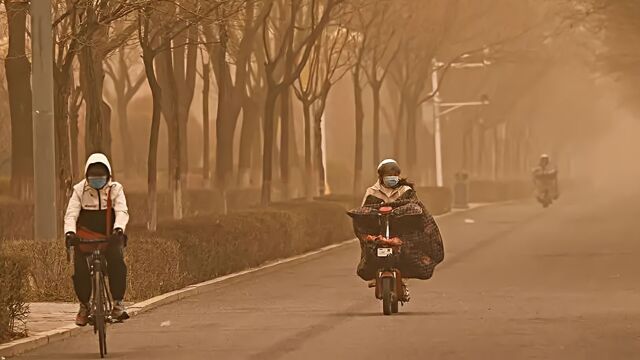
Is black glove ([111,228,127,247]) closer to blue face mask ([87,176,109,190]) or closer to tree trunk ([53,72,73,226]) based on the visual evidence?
blue face mask ([87,176,109,190])

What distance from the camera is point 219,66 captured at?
38812 mm

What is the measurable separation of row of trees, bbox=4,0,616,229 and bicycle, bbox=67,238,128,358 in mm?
7163

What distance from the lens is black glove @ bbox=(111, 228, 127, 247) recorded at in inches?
640

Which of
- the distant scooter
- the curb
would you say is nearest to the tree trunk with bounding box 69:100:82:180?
the curb

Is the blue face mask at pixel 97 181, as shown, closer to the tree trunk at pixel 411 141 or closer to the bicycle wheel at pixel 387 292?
the bicycle wheel at pixel 387 292

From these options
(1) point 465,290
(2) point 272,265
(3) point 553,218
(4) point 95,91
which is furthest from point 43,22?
(3) point 553,218

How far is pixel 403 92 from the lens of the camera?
6456cm

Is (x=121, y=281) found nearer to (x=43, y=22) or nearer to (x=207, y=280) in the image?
(x=43, y=22)

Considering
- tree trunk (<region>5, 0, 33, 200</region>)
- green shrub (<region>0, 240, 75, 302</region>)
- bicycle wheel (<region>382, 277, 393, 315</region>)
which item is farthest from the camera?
tree trunk (<region>5, 0, 33, 200</region>)

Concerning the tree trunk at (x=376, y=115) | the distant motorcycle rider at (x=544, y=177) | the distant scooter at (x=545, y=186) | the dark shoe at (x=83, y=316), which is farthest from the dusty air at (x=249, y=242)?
the distant scooter at (x=545, y=186)

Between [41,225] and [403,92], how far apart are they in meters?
42.1

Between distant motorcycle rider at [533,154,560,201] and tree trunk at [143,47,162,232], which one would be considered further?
distant motorcycle rider at [533,154,560,201]

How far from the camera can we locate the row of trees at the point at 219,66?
90.7 ft

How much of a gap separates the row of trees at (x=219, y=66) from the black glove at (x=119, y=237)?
7.19m
